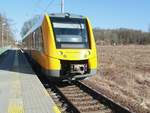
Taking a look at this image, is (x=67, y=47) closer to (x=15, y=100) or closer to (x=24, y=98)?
(x=24, y=98)

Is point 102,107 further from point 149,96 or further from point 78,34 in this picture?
point 149,96

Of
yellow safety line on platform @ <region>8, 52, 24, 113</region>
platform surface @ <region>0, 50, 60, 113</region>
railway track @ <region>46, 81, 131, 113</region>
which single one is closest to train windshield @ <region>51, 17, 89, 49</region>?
railway track @ <region>46, 81, 131, 113</region>

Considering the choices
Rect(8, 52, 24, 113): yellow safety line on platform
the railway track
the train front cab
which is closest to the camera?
Rect(8, 52, 24, 113): yellow safety line on platform

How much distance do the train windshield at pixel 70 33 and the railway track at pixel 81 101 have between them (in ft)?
6.05

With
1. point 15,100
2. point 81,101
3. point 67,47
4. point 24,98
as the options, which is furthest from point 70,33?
point 15,100

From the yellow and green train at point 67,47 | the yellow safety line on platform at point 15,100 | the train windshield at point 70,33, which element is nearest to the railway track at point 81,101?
the yellow and green train at point 67,47

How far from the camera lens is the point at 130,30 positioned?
137m

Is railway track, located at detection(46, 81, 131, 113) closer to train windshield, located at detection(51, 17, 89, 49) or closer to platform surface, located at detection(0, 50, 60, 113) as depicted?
platform surface, located at detection(0, 50, 60, 113)

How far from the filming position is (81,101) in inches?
328

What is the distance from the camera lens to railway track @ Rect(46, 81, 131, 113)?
7.20 metres

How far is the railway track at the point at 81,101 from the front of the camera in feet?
23.6

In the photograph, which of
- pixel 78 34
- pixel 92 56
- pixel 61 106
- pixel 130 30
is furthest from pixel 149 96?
pixel 130 30

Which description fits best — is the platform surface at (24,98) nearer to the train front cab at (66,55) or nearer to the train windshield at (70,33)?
the train front cab at (66,55)

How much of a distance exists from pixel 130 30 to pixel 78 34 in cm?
13087
